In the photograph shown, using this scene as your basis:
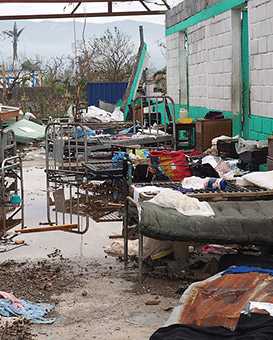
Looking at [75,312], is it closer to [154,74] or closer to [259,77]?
[259,77]

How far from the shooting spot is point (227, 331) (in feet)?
12.9

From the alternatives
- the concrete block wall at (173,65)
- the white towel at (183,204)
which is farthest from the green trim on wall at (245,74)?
the concrete block wall at (173,65)

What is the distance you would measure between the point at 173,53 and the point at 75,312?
38.5 feet

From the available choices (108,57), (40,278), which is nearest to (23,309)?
(40,278)

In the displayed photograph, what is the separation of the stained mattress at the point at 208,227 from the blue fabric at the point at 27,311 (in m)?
0.92

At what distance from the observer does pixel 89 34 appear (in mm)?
26469

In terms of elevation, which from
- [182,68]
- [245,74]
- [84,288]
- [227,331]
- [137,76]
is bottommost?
[84,288]

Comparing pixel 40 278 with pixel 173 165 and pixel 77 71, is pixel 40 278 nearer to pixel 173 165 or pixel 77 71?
pixel 173 165

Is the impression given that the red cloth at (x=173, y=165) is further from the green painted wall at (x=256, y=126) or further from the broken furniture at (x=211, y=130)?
the broken furniture at (x=211, y=130)

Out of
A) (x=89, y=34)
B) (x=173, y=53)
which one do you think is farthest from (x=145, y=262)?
(x=89, y=34)

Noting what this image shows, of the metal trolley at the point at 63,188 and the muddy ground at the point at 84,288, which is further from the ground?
the metal trolley at the point at 63,188

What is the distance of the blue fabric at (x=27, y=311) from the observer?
507cm

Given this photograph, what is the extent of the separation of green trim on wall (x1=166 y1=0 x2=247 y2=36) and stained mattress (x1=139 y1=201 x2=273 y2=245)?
538cm

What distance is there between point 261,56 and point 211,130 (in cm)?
165
